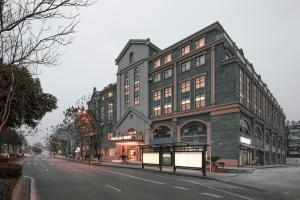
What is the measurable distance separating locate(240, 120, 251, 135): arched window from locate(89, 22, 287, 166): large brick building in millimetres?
164

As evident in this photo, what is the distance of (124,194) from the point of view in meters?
17.1

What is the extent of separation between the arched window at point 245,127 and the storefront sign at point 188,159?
20937 millimetres

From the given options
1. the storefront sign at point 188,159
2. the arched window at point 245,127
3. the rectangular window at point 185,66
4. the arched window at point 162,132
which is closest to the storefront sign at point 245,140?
the arched window at point 245,127

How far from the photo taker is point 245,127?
57.7 metres

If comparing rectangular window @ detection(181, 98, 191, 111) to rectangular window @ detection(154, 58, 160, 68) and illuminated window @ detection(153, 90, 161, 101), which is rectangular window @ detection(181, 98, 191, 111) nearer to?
illuminated window @ detection(153, 90, 161, 101)

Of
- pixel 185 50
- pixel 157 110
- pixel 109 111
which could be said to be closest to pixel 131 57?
pixel 157 110

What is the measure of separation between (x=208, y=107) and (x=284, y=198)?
39216 mm

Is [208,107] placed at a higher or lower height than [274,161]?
higher

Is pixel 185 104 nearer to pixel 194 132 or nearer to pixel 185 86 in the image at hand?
pixel 185 86

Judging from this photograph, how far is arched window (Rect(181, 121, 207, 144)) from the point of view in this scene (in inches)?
2309

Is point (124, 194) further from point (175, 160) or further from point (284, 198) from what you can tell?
point (175, 160)

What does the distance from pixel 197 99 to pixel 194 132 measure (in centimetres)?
574

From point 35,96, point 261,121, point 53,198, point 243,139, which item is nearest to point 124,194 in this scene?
point 53,198

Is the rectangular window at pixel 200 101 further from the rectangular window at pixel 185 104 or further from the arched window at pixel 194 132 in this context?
the arched window at pixel 194 132
